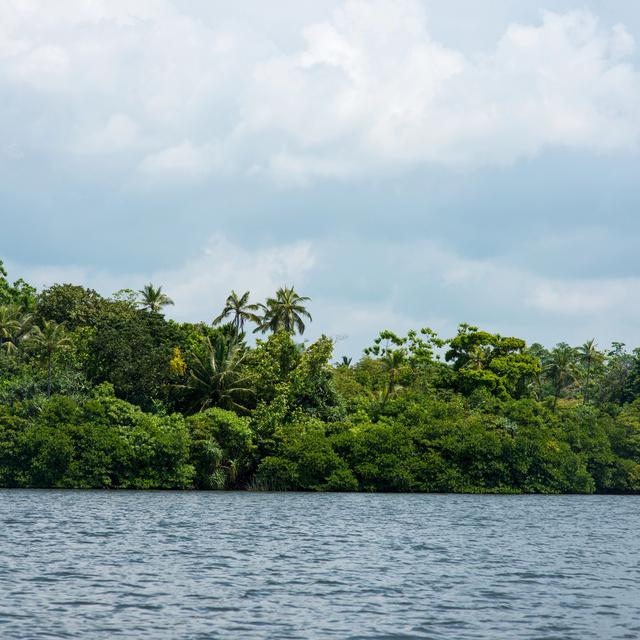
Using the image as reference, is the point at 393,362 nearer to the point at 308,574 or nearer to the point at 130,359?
the point at 130,359

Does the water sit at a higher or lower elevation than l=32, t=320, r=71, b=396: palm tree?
lower

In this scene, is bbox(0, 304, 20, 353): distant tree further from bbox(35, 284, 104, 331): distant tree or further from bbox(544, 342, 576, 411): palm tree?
bbox(544, 342, 576, 411): palm tree

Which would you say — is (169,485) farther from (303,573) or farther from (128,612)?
(128,612)

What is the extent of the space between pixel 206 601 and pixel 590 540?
25.7m

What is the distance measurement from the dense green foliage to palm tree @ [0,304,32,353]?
1.34 ft

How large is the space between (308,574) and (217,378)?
55.0 meters

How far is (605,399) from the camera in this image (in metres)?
122

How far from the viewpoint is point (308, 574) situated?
3009 cm

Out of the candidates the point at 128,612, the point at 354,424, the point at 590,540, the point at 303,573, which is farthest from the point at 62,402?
the point at 128,612

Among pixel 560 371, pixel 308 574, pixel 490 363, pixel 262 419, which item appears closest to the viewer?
pixel 308 574

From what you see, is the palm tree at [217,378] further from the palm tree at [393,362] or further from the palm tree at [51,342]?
the palm tree at [393,362]

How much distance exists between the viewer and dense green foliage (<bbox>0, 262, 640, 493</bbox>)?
254 feet

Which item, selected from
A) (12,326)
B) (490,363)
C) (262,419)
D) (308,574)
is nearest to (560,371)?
(490,363)

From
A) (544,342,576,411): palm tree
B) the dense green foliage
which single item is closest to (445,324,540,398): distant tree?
the dense green foliage
